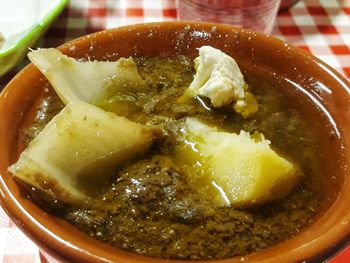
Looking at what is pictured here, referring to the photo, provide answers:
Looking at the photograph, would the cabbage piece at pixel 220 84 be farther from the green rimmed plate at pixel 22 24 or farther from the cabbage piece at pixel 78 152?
the green rimmed plate at pixel 22 24

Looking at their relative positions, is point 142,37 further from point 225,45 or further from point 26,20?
point 26,20

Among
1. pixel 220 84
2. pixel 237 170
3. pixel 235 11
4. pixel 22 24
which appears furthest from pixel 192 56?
pixel 22 24

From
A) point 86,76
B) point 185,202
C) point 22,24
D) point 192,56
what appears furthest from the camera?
point 22,24

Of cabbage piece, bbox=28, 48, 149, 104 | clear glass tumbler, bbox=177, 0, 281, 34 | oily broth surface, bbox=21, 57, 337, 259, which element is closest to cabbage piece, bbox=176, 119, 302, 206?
oily broth surface, bbox=21, 57, 337, 259

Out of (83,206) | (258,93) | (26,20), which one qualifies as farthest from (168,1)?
(83,206)

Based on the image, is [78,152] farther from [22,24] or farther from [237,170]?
[22,24]

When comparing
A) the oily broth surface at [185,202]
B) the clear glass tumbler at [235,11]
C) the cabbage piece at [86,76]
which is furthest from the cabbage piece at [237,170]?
the clear glass tumbler at [235,11]
